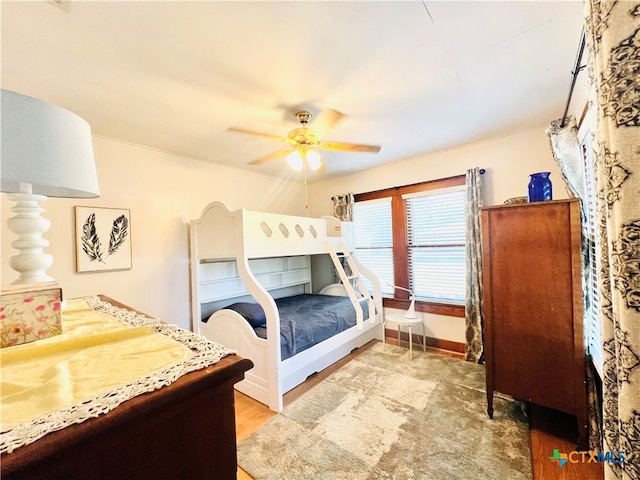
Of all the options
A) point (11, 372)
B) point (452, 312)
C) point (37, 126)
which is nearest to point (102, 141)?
point (37, 126)

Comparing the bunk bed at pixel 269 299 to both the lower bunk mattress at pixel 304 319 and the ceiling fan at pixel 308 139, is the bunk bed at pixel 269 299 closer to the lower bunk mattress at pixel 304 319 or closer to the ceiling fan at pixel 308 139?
the lower bunk mattress at pixel 304 319

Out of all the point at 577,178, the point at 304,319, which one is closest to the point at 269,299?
the point at 304,319

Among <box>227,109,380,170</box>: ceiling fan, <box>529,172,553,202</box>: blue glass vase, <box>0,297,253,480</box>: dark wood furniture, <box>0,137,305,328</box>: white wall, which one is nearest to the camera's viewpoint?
<box>0,297,253,480</box>: dark wood furniture

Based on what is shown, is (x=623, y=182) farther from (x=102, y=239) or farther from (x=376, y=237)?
(x=102, y=239)

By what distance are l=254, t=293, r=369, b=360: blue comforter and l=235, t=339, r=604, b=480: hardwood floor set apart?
45 cm

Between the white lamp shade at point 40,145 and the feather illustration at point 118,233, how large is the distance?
2.06 metres

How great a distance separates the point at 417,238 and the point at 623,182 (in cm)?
292

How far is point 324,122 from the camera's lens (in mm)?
2045

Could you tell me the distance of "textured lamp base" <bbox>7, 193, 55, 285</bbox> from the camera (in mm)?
899

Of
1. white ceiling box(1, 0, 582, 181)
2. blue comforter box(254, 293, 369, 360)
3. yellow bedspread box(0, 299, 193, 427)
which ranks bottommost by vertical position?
blue comforter box(254, 293, 369, 360)

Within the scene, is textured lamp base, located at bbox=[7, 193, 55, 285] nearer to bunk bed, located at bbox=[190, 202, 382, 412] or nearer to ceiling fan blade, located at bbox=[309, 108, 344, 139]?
bunk bed, located at bbox=[190, 202, 382, 412]

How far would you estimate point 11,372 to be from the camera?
1.96 feet

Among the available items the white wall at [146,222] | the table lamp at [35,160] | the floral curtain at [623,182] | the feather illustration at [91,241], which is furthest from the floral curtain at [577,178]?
the feather illustration at [91,241]

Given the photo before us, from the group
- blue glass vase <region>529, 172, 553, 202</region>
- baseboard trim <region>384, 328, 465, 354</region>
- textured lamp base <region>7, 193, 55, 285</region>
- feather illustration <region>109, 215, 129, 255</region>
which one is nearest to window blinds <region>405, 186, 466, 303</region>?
baseboard trim <region>384, 328, 465, 354</region>
